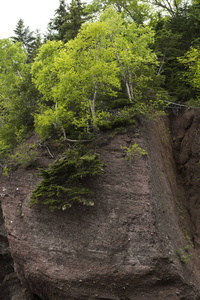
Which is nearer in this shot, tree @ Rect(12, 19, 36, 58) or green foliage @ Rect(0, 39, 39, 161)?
green foliage @ Rect(0, 39, 39, 161)

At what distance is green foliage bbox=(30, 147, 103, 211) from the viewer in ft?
33.0

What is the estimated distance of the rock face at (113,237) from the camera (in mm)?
9188

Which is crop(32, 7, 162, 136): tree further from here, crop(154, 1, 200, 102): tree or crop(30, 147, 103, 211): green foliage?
crop(154, 1, 200, 102): tree

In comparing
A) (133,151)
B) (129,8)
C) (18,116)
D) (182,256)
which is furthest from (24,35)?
(182,256)

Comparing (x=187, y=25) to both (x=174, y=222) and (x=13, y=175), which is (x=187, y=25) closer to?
(x=174, y=222)

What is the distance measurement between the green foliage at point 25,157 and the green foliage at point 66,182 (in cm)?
279

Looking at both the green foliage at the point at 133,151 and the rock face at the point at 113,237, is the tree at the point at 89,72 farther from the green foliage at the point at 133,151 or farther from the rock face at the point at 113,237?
the rock face at the point at 113,237

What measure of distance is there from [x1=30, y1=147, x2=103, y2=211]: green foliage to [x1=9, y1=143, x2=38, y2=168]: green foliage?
2790 mm

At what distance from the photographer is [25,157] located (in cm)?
1306

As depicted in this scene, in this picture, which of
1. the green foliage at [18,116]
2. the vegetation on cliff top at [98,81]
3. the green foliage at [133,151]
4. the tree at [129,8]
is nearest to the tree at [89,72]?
the vegetation on cliff top at [98,81]

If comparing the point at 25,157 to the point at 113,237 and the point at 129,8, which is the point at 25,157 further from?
the point at 129,8

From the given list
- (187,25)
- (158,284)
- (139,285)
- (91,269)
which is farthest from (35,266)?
(187,25)

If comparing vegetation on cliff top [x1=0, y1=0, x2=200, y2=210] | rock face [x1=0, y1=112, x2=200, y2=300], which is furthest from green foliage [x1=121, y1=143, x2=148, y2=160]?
vegetation on cliff top [x1=0, y1=0, x2=200, y2=210]

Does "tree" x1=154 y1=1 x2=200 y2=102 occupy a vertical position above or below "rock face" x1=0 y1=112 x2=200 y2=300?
above
